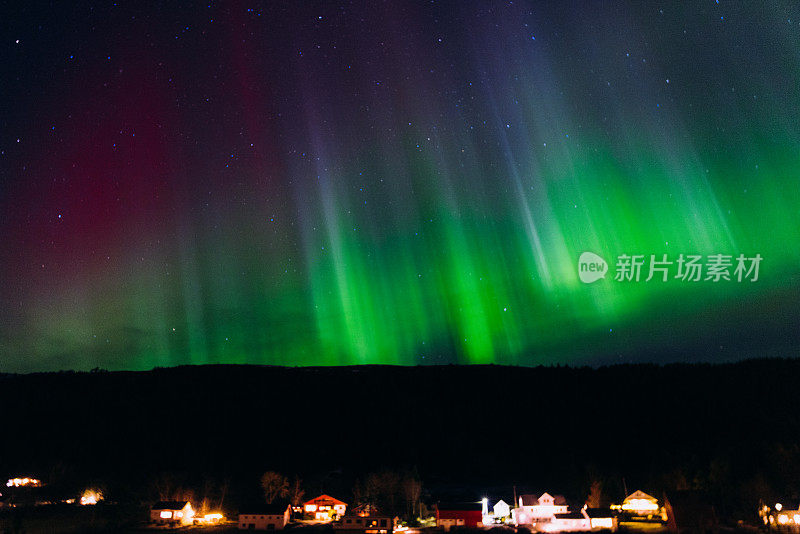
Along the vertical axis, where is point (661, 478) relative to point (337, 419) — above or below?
below

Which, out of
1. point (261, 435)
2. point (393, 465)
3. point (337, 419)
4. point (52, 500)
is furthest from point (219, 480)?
point (337, 419)

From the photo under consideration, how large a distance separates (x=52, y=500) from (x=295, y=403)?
203 feet

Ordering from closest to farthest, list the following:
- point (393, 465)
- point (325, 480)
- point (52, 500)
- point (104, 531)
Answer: point (104, 531) < point (52, 500) < point (325, 480) < point (393, 465)

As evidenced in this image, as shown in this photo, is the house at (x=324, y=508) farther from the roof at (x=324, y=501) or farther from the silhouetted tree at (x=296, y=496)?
the silhouetted tree at (x=296, y=496)

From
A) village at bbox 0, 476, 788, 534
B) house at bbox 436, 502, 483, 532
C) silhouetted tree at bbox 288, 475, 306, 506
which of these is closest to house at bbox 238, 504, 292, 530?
village at bbox 0, 476, 788, 534

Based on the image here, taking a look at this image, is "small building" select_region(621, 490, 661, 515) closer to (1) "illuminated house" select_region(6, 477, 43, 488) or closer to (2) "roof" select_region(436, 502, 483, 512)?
(2) "roof" select_region(436, 502, 483, 512)

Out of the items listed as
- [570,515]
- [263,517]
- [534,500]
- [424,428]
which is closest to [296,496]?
[263,517]

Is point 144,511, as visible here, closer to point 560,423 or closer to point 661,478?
point 661,478

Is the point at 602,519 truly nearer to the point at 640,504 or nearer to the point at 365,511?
the point at 640,504

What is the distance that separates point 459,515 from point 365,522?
256 inches

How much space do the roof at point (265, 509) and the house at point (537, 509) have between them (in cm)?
1703

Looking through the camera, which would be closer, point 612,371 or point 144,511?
Answer: point 144,511

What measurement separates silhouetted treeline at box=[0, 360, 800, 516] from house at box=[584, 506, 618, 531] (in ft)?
21.9

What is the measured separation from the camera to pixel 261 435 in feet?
319
